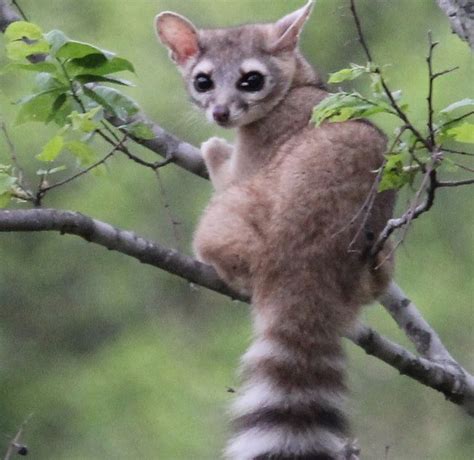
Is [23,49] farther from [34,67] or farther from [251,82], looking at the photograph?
[251,82]

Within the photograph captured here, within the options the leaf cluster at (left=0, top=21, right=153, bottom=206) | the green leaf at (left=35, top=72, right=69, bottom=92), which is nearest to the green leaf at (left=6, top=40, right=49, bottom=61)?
the leaf cluster at (left=0, top=21, right=153, bottom=206)

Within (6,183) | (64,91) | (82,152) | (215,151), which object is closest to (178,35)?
(215,151)

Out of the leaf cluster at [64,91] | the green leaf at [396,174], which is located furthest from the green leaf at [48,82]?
the green leaf at [396,174]

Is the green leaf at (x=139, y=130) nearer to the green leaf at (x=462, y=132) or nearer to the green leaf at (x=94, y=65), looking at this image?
the green leaf at (x=94, y=65)

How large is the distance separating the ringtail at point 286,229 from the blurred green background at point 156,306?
2996 mm

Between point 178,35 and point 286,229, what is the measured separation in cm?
162

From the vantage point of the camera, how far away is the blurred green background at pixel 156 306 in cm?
943

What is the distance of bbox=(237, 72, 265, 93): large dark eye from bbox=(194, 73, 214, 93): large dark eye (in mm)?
144

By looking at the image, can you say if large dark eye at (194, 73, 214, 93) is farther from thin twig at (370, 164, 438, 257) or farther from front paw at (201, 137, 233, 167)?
thin twig at (370, 164, 438, 257)

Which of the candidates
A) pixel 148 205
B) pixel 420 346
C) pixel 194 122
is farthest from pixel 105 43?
pixel 420 346

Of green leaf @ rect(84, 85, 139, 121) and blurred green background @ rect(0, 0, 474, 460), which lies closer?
green leaf @ rect(84, 85, 139, 121)

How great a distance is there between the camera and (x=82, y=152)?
4.51 m

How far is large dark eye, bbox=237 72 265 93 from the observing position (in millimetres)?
5852

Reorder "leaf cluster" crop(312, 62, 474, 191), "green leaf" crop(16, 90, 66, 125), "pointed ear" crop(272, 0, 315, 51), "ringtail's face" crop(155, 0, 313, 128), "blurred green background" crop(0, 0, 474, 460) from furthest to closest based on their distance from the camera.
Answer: "blurred green background" crop(0, 0, 474, 460), "pointed ear" crop(272, 0, 315, 51), "ringtail's face" crop(155, 0, 313, 128), "green leaf" crop(16, 90, 66, 125), "leaf cluster" crop(312, 62, 474, 191)
